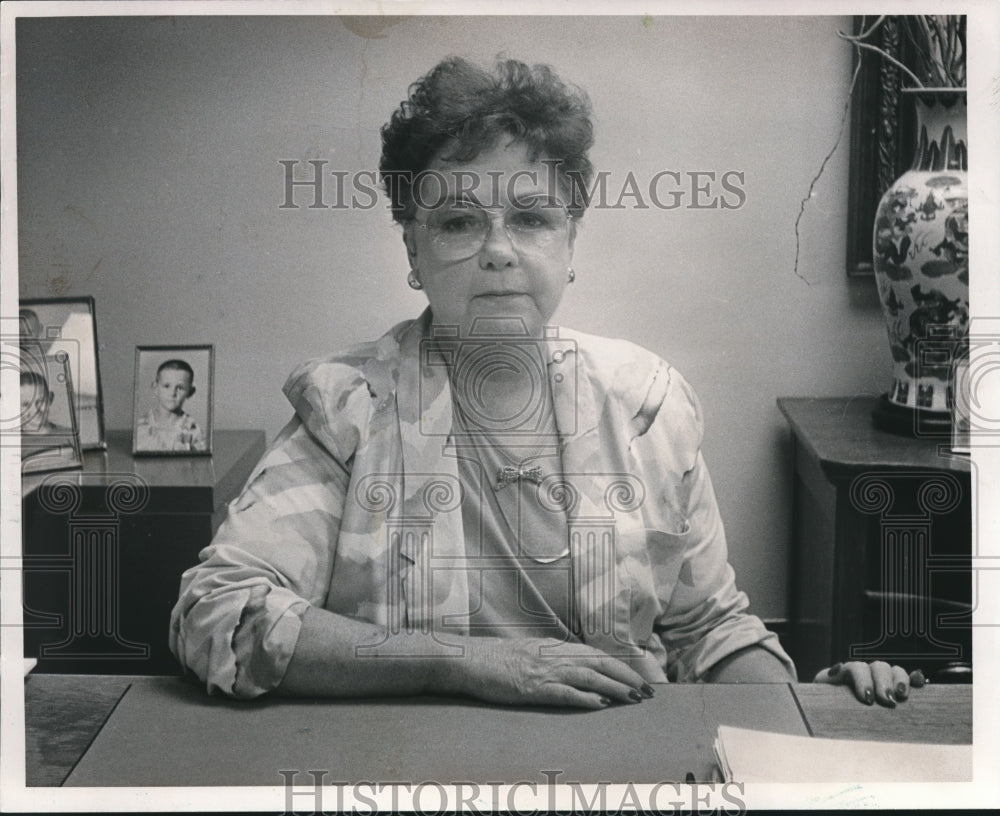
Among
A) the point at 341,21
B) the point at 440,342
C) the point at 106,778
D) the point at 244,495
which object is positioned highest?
the point at 341,21

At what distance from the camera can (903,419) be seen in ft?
5.87

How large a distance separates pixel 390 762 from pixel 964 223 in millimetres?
1162

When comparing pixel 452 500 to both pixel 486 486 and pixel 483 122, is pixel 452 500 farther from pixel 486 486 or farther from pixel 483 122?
pixel 483 122

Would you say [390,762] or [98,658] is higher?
[98,658]

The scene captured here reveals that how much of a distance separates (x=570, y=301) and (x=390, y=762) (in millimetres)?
715

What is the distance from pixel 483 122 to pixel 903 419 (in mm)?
759

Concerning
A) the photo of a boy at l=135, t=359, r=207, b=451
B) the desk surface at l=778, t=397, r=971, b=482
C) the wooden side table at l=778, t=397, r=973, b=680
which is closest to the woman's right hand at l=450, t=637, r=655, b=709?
the wooden side table at l=778, t=397, r=973, b=680

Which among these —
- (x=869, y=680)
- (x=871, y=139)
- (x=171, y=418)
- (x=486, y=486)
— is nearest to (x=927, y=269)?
(x=871, y=139)

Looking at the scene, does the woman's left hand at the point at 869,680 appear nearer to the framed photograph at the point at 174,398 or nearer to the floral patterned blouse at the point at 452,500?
the floral patterned blouse at the point at 452,500

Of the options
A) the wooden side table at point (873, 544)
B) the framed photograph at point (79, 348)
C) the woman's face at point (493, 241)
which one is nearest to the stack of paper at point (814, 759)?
the wooden side table at point (873, 544)

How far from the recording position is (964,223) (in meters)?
1.80

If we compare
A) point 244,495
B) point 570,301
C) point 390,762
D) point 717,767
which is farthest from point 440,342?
point 717,767

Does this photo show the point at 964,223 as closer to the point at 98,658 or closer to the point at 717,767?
the point at 717,767

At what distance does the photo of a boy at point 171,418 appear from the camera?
176cm
